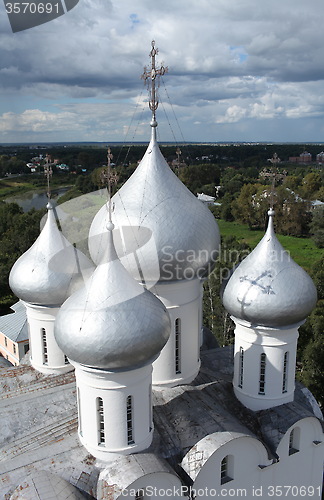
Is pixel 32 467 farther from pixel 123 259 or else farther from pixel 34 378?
pixel 123 259

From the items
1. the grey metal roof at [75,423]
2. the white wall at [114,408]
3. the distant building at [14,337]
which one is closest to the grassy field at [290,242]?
the distant building at [14,337]

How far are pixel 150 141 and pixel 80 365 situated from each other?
18.4 feet

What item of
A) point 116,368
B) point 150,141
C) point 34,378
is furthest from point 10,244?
point 116,368

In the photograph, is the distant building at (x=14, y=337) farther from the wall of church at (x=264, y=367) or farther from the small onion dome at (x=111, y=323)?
the small onion dome at (x=111, y=323)

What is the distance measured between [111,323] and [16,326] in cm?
1524

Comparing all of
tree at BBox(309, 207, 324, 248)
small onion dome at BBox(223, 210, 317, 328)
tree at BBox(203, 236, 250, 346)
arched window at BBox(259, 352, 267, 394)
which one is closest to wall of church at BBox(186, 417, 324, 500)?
arched window at BBox(259, 352, 267, 394)

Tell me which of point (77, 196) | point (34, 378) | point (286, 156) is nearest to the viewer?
point (34, 378)

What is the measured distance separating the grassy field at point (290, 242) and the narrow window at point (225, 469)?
33365mm

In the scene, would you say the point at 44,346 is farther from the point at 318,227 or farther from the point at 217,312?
the point at 318,227

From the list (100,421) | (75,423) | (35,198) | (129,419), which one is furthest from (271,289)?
(35,198)

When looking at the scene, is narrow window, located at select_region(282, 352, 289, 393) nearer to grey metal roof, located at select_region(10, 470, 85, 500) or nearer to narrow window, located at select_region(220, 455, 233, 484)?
narrow window, located at select_region(220, 455, 233, 484)

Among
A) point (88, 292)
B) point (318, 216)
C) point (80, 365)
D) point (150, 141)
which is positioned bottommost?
point (318, 216)

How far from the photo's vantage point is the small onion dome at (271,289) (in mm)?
10273

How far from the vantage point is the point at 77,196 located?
17031 millimetres
